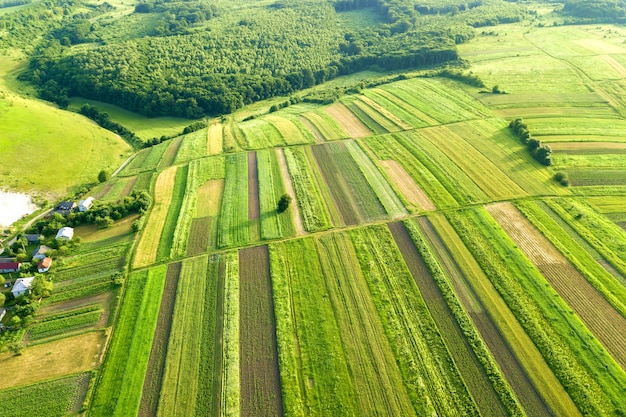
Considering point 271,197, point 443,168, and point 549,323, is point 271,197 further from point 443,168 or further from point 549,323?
point 549,323

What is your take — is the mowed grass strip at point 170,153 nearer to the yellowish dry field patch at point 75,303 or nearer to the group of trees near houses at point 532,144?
the yellowish dry field patch at point 75,303

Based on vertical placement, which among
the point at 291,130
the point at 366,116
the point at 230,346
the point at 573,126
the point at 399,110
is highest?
the point at 399,110

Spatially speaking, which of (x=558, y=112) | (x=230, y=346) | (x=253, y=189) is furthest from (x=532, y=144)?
(x=230, y=346)

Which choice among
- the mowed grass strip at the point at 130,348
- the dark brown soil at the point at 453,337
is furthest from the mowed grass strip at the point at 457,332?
the mowed grass strip at the point at 130,348

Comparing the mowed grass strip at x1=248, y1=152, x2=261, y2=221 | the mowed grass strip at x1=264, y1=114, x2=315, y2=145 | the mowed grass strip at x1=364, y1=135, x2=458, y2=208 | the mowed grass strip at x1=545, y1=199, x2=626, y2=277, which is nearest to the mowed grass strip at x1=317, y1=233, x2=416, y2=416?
the mowed grass strip at x1=248, y1=152, x2=261, y2=221

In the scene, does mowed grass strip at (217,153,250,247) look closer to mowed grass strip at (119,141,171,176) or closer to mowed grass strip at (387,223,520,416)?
mowed grass strip at (119,141,171,176)
